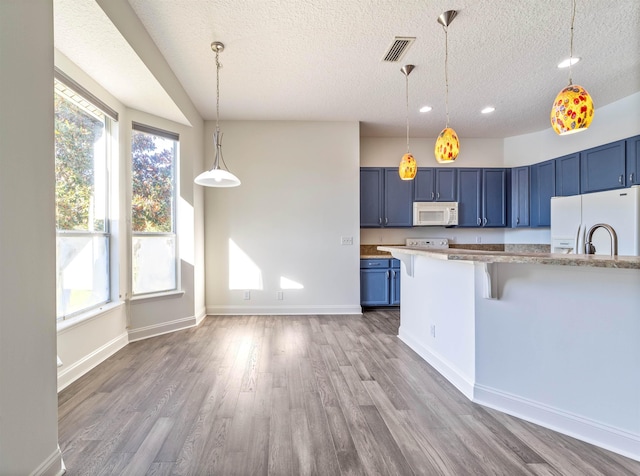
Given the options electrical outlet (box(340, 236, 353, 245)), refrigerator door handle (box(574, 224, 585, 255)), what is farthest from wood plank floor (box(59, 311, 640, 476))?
refrigerator door handle (box(574, 224, 585, 255))

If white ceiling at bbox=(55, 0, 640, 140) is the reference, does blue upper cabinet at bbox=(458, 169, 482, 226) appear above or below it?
below

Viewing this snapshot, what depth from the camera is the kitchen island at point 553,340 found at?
158 cm

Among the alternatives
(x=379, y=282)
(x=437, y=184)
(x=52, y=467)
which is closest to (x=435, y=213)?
(x=437, y=184)

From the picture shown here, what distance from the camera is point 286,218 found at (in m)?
4.50

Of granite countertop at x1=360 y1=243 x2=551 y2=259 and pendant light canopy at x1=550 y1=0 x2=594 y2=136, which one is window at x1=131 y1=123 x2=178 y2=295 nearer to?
granite countertop at x1=360 y1=243 x2=551 y2=259

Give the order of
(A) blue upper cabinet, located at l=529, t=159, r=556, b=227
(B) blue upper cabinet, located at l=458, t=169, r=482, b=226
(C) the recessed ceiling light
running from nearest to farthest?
1. (C) the recessed ceiling light
2. (A) blue upper cabinet, located at l=529, t=159, r=556, b=227
3. (B) blue upper cabinet, located at l=458, t=169, r=482, b=226

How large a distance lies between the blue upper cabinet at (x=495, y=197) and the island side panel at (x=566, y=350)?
3.66 meters

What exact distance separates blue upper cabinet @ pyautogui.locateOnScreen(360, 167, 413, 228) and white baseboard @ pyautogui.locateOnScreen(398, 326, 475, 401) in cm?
233

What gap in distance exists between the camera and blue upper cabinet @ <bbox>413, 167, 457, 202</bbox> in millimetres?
5141

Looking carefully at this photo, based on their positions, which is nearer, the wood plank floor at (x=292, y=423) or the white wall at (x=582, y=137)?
the wood plank floor at (x=292, y=423)

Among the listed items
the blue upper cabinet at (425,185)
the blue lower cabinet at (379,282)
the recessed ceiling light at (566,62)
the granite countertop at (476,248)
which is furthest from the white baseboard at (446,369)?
the recessed ceiling light at (566,62)

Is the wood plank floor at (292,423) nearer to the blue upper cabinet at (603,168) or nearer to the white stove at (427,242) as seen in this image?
the white stove at (427,242)

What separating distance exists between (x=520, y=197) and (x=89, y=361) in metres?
6.30

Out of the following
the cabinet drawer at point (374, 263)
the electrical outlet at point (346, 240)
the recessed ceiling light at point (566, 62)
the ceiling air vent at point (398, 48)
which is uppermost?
the recessed ceiling light at point (566, 62)
